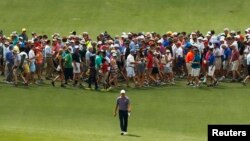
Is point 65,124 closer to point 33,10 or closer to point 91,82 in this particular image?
point 91,82

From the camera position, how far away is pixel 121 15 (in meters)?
53.9

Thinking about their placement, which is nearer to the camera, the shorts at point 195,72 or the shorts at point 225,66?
the shorts at point 195,72

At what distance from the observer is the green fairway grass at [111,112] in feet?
93.7

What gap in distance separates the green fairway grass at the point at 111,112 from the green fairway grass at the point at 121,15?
15.2m

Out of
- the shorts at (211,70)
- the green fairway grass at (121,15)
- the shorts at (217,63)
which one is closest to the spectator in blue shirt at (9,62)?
the shorts at (211,70)

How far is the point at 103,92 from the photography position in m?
35.4

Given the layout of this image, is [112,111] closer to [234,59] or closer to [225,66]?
[234,59]

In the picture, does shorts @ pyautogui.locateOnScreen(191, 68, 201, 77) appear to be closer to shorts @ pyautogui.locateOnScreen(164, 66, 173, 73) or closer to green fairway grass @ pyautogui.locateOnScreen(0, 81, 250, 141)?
green fairway grass @ pyautogui.locateOnScreen(0, 81, 250, 141)

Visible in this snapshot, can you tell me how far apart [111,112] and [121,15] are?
874 inches

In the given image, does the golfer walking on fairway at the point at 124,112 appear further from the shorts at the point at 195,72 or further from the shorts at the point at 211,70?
the shorts at the point at 211,70

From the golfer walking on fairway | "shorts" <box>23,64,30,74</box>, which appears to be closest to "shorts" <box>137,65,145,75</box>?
"shorts" <box>23,64,30,74</box>

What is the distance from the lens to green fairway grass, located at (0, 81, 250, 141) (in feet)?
93.7

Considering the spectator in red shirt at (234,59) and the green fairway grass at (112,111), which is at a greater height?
the spectator in red shirt at (234,59)

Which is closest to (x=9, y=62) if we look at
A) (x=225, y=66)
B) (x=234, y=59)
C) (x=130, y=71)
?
(x=130, y=71)
